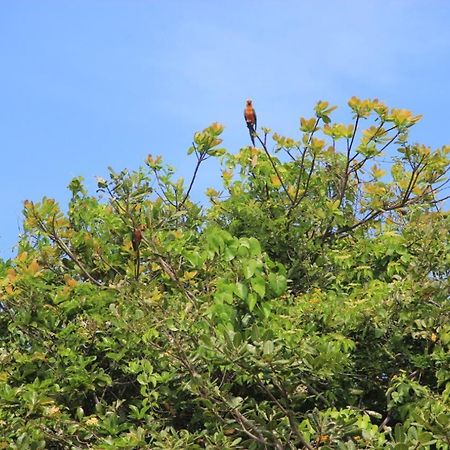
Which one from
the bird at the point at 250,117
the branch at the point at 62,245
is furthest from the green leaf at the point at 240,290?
the bird at the point at 250,117

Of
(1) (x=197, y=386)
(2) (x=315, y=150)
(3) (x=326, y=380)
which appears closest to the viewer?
(1) (x=197, y=386)

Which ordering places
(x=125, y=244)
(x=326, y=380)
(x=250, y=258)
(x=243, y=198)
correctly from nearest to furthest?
1. (x=250, y=258)
2. (x=326, y=380)
3. (x=125, y=244)
4. (x=243, y=198)

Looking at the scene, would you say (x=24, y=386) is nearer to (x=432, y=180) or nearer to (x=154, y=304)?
(x=154, y=304)

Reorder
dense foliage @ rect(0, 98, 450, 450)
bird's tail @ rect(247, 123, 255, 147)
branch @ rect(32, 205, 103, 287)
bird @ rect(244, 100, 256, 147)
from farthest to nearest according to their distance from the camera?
1. bird @ rect(244, 100, 256, 147)
2. bird's tail @ rect(247, 123, 255, 147)
3. branch @ rect(32, 205, 103, 287)
4. dense foliage @ rect(0, 98, 450, 450)

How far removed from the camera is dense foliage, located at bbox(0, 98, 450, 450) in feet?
16.9

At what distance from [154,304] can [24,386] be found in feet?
4.29

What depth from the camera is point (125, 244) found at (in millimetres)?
6215

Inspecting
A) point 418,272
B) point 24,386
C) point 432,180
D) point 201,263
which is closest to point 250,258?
point 201,263

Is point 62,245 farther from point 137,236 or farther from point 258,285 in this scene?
point 258,285

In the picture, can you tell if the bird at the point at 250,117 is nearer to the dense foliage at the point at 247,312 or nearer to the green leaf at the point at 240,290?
the dense foliage at the point at 247,312

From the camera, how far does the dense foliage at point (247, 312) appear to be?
5156mm

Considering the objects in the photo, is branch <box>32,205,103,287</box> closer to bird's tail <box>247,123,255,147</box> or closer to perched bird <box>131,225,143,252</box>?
perched bird <box>131,225,143,252</box>

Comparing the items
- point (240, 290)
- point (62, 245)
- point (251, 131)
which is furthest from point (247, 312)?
point (251, 131)

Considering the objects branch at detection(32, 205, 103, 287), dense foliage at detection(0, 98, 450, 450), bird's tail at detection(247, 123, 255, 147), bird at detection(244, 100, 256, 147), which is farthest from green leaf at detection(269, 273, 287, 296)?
bird at detection(244, 100, 256, 147)
